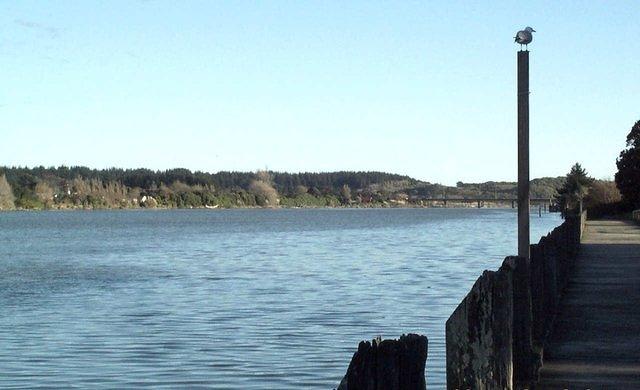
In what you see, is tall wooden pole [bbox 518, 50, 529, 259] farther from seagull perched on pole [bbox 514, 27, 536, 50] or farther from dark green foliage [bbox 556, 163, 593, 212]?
dark green foliage [bbox 556, 163, 593, 212]

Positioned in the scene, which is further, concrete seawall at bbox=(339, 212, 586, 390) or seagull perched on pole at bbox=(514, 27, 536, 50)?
seagull perched on pole at bbox=(514, 27, 536, 50)

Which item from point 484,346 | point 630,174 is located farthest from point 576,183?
point 484,346

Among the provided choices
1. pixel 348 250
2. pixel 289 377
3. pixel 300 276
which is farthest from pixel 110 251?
pixel 289 377

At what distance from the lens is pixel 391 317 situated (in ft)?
87.0

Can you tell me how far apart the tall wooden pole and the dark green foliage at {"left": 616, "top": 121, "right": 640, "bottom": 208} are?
81.7 m

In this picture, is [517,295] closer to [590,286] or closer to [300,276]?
[590,286]

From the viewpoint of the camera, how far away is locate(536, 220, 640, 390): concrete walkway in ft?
41.4

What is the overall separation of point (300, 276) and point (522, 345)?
31.5 meters

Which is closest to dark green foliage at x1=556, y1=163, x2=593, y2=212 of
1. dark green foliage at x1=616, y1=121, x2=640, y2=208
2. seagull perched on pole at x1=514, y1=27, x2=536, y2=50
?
dark green foliage at x1=616, y1=121, x2=640, y2=208

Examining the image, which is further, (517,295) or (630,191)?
(630,191)

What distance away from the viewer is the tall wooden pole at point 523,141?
56.3ft

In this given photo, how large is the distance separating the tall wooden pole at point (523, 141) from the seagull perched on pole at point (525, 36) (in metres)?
0.14

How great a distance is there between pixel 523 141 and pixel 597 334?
3.12 m

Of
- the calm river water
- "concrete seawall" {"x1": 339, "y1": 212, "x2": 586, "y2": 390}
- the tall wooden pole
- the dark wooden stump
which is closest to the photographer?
the dark wooden stump
